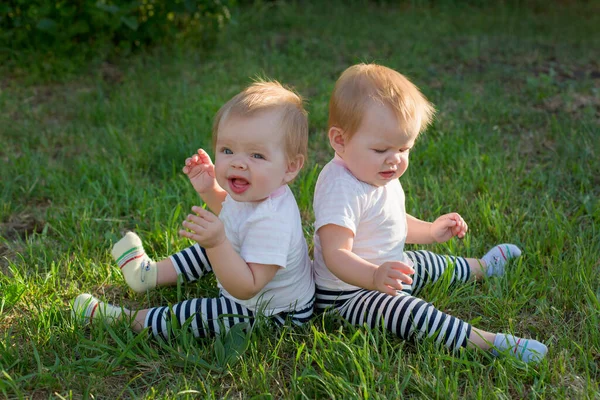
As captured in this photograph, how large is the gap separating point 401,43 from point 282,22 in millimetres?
1216

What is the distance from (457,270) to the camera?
261 cm

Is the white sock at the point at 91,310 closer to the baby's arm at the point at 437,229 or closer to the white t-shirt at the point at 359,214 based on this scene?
the white t-shirt at the point at 359,214

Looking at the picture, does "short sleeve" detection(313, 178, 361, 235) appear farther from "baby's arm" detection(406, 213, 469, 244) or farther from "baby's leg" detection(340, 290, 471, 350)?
"baby's arm" detection(406, 213, 469, 244)

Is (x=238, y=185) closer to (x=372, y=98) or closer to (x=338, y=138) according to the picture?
(x=338, y=138)

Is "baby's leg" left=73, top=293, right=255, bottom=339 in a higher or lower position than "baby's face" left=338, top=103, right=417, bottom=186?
lower

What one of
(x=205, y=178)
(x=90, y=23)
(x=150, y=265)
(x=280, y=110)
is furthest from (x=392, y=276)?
(x=90, y=23)

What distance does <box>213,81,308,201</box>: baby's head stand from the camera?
7.05 feet

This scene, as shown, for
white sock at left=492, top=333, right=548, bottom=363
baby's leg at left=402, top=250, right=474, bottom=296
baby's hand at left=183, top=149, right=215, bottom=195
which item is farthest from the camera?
baby's leg at left=402, top=250, right=474, bottom=296

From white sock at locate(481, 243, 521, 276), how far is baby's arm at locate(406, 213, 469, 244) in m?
0.23

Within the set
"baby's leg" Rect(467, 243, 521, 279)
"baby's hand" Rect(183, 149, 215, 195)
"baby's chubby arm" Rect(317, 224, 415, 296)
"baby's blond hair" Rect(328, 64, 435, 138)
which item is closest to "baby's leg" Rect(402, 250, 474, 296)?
"baby's leg" Rect(467, 243, 521, 279)

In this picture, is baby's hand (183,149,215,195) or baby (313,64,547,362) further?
baby's hand (183,149,215,195)

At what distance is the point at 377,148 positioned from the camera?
223cm

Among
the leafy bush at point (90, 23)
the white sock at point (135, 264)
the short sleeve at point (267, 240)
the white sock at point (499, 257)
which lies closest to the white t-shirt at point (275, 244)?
the short sleeve at point (267, 240)

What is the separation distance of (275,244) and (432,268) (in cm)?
71
